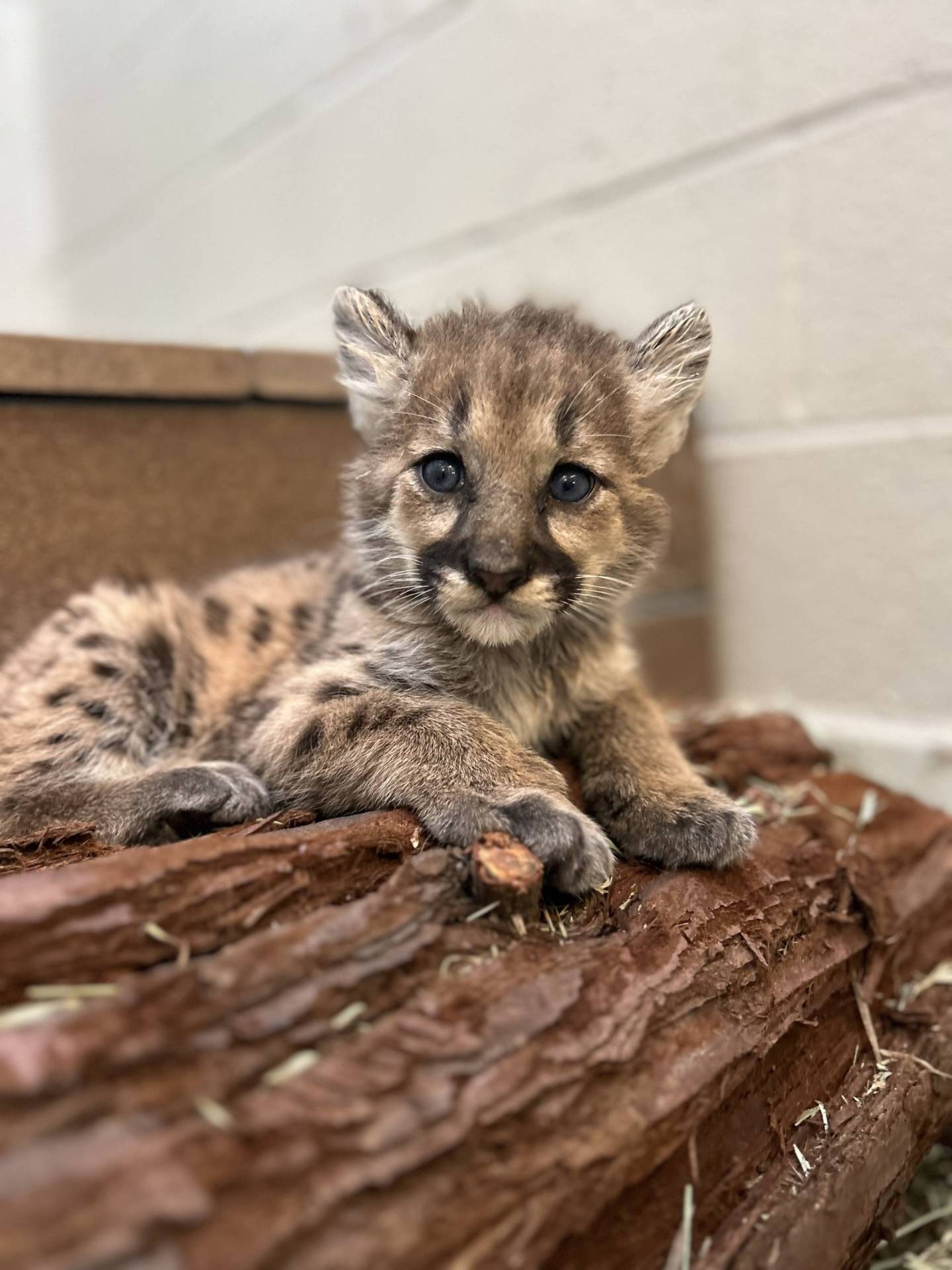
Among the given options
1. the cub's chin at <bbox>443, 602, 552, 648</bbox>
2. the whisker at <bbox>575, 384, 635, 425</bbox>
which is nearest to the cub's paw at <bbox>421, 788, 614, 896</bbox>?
the cub's chin at <bbox>443, 602, 552, 648</bbox>

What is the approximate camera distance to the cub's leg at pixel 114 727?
208 cm

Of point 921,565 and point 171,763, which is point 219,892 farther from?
point 921,565

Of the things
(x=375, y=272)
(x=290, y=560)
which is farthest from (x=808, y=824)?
(x=375, y=272)

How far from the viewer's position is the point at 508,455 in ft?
6.56

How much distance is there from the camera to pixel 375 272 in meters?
4.56

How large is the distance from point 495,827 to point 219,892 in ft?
1.71

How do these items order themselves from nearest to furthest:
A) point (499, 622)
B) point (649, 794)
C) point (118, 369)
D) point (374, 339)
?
point (499, 622) → point (649, 794) → point (374, 339) → point (118, 369)

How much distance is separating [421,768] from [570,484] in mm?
712

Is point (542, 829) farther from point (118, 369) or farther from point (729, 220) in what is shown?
point (729, 220)

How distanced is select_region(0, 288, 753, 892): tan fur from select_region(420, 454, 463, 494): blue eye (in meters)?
0.02

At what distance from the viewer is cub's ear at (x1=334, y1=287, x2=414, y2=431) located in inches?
90.8

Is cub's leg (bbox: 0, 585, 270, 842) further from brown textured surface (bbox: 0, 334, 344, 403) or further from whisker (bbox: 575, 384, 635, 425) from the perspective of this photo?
whisker (bbox: 575, 384, 635, 425)

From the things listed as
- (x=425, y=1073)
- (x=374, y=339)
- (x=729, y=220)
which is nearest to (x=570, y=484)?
(x=374, y=339)

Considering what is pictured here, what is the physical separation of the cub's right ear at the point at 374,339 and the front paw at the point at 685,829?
45.4 inches
